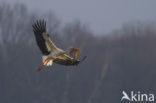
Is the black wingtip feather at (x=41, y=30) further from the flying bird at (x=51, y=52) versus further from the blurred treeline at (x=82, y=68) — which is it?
the blurred treeline at (x=82, y=68)

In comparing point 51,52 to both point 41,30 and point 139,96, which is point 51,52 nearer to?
point 41,30

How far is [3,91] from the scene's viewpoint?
31.0 metres

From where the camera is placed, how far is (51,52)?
559 inches

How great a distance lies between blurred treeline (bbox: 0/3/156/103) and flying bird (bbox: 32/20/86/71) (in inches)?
576

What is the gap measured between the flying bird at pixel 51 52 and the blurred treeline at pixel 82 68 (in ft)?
48.0

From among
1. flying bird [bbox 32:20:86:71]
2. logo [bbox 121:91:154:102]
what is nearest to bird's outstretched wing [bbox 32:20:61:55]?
flying bird [bbox 32:20:86:71]

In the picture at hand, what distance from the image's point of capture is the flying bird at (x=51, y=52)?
14075 millimetres

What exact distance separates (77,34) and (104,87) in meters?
2.64

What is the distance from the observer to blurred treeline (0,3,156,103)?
97.8ft

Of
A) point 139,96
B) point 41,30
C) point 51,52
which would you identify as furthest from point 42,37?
point 139,96

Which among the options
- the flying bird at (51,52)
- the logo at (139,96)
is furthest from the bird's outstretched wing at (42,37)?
the logo at (139,96)

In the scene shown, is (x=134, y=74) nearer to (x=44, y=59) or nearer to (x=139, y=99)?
(x=139, y=99)

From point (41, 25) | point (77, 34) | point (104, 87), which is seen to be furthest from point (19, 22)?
point (41, 25)

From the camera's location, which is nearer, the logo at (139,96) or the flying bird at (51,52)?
the flying bird at (51,52)
